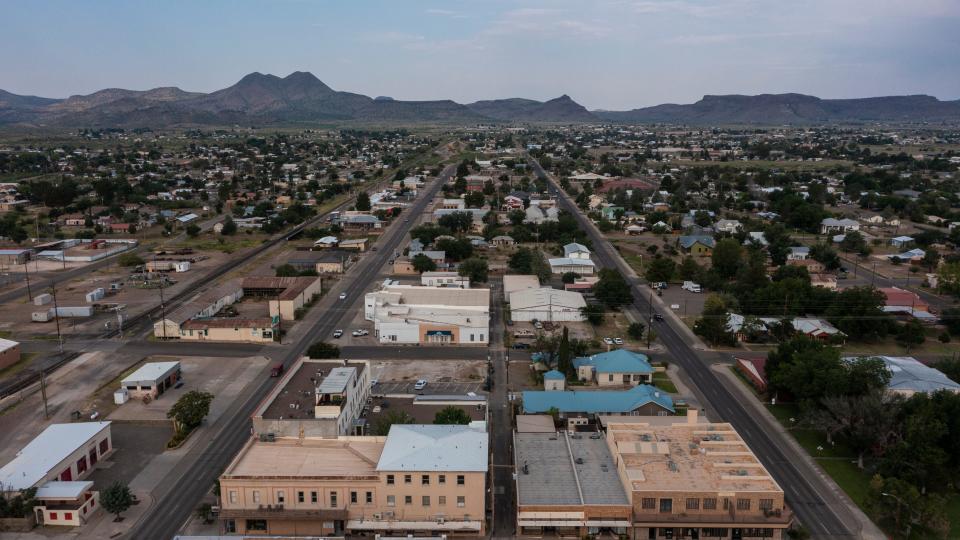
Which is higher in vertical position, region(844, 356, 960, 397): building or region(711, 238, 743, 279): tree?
region(711, 238, 743, 279): tree

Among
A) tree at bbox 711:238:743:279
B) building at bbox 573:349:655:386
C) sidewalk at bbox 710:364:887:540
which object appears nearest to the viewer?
sidewalk at bbox 710:364:887:540

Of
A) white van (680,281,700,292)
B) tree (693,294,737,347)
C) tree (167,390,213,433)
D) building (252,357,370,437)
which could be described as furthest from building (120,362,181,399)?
white van (680,281,700,292)

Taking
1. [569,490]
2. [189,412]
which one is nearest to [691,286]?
[569,490]

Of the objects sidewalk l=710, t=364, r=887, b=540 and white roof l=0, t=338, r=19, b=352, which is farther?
white roof l=0, t=338, r=19, b=352

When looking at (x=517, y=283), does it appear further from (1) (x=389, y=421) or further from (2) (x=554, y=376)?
(1) (x=389, y=421)

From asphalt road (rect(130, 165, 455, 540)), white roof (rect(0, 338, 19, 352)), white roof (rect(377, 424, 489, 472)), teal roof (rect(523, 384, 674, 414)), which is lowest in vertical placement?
asphalt road (rect(130, 165, 455, 540))

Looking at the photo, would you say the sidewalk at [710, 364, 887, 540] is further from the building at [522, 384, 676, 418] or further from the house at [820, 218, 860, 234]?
the house at [820, 218, 860, 234]

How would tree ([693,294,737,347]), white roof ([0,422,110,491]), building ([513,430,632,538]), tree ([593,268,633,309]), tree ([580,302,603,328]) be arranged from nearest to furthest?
1. building ([513,430,632,538])
2. white roof ([0,422,110,491])
3. tree ([693,294,737,347])
4. tree ([580,302,603,328])
5. tree ([593,268,633,309])
